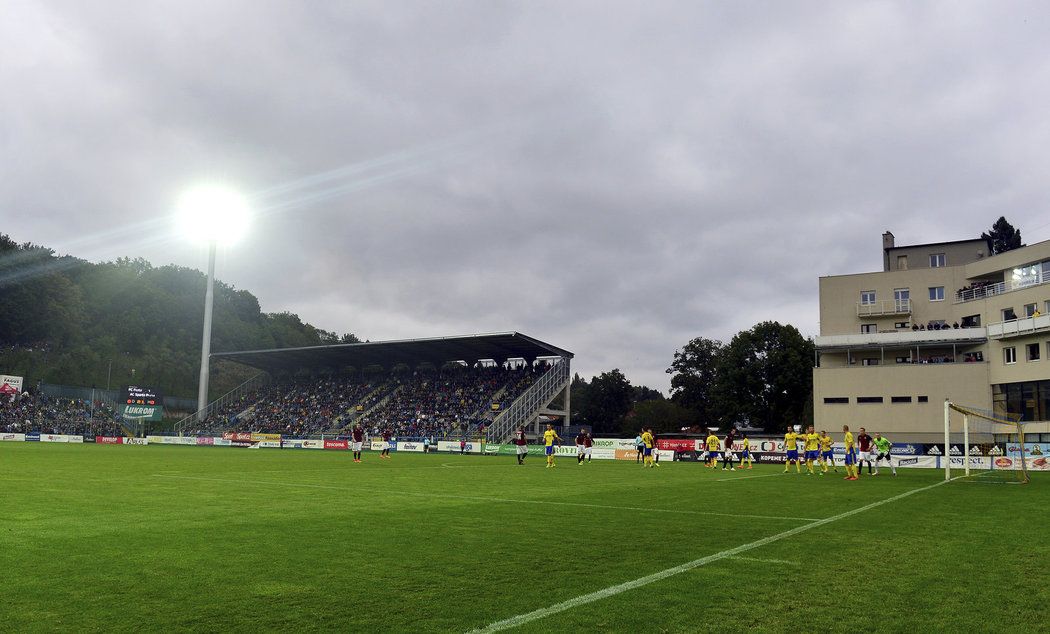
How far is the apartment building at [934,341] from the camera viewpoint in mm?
54688

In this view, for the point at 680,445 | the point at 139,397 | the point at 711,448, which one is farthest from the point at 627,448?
the point at 139,397

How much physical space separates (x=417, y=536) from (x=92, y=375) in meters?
98.2

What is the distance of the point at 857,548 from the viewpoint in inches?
367

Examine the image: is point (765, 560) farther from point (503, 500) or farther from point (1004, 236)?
point (1004, 236)

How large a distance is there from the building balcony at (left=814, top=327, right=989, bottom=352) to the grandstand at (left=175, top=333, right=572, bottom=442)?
23.5 m

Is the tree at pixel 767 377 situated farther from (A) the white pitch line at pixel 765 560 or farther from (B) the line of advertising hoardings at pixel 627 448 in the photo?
(A) the white pitch line at pixel 765 560

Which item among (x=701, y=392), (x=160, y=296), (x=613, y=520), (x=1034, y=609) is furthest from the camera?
(x=160, y=296)

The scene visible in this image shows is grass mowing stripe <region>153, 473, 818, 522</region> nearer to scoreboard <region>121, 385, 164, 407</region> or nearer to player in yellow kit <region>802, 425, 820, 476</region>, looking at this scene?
player in yellow kit <region>802, 425, 820, 476</region>

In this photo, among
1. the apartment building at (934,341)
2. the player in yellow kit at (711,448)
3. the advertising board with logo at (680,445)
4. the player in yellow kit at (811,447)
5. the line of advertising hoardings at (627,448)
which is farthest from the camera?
the apartment building at (934,341)

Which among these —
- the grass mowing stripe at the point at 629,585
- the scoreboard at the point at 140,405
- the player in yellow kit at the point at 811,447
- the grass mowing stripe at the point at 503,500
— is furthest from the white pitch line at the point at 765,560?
the scoreboard at the point at 140,405

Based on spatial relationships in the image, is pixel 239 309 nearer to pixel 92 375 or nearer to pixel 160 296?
pixel 160 296

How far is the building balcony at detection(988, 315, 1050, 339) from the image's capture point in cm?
5246

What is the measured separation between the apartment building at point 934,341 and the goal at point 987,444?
101 inches

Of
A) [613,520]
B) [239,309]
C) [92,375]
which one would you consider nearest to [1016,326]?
[613,520]
